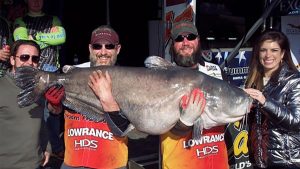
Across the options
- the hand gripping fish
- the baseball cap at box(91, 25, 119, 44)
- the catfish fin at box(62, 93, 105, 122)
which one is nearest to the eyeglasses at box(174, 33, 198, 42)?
the hand gripping fish

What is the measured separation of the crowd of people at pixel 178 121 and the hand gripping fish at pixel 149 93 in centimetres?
5

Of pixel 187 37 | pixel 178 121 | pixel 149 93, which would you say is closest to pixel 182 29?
pixel 187 37

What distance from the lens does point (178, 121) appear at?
11.0 ft

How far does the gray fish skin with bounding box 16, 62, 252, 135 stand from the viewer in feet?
11.0

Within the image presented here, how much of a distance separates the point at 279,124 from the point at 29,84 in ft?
5.93

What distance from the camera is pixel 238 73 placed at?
721cm

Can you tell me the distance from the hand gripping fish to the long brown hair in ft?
1.28

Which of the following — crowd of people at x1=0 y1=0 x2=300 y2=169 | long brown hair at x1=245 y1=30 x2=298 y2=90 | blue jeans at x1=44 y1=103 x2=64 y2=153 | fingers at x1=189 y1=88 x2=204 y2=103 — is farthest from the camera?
blue jeans at x1=44 y1=103 x2=64 y2=153

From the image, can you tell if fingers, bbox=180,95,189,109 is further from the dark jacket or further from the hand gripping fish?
the dark jacket

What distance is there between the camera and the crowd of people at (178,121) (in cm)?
343

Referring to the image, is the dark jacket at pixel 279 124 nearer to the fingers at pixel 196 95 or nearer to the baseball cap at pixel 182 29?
the fingers at pixel 196 95

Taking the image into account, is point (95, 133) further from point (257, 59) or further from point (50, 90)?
point (257, 59)

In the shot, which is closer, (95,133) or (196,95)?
(196,95)

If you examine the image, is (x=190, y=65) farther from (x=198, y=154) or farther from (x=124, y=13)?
(x=124, y=13)
